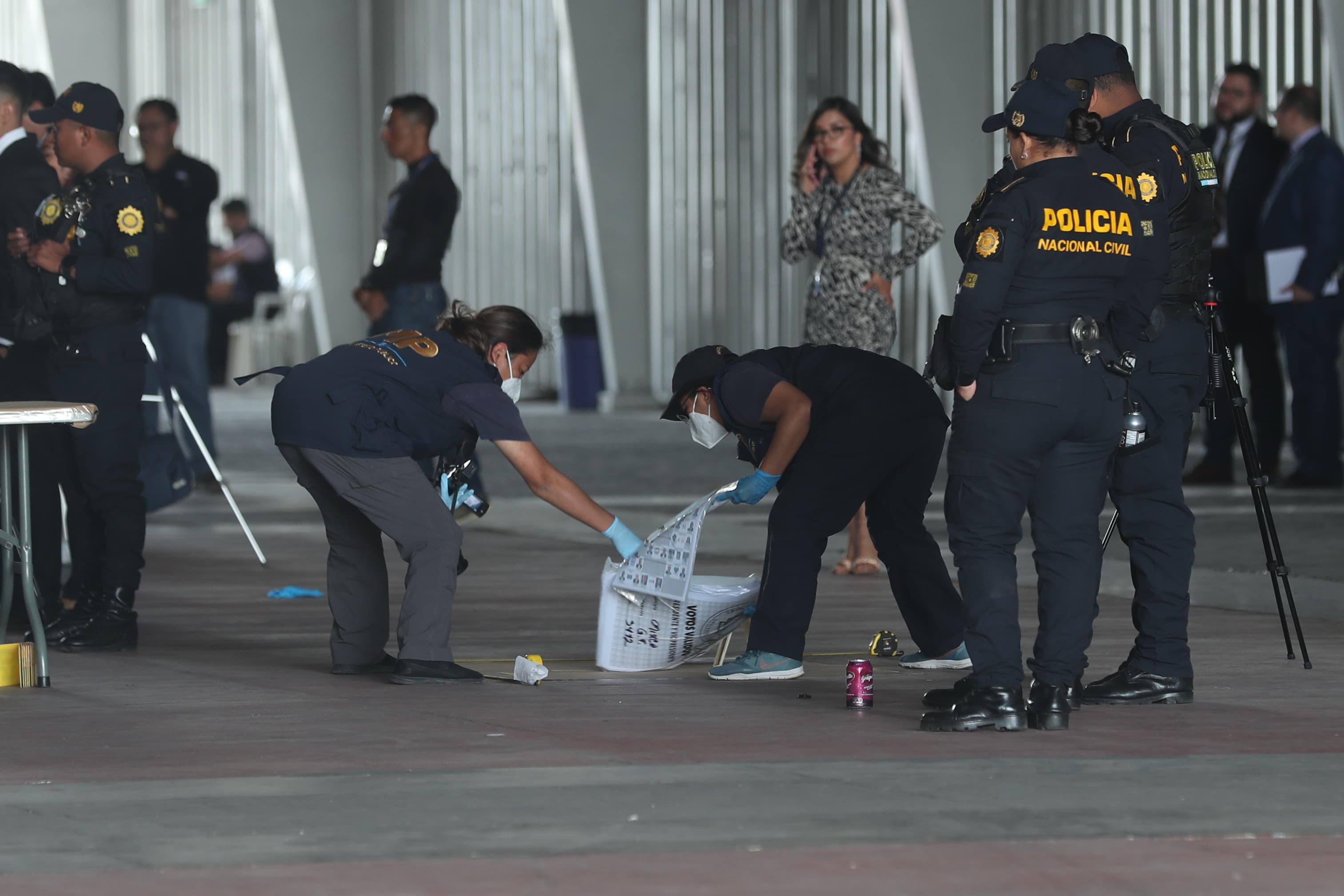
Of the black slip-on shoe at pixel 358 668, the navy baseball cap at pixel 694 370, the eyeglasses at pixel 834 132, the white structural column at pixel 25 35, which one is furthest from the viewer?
the white structural column at pixel 25 35

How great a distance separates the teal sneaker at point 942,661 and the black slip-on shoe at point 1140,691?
0.78 metres

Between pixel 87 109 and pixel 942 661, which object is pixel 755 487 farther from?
pixel 87 109

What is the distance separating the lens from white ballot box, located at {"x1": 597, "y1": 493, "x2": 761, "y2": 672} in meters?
6.43

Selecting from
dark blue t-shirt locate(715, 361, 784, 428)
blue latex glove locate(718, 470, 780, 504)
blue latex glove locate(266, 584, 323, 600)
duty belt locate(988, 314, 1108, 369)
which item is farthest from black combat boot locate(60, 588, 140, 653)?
duty belt locate(988, 314, 1108, 369)

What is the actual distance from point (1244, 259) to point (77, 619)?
7388mm

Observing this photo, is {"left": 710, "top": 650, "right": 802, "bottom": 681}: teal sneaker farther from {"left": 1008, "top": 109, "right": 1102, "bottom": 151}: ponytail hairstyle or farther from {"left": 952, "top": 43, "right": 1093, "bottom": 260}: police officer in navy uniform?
{"left": 1008, "top": 109, "right": 1102, "bottom": 151}: ponytail hairstyle

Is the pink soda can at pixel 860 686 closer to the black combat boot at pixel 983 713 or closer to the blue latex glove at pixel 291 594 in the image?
the black combat boot at pixel 983 713

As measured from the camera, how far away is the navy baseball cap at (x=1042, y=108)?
5410 millimetres

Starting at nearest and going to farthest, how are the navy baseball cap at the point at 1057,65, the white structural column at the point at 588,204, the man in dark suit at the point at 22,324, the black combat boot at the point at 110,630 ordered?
the navy baseball cap at the point at 1057,65 < the black combat boot at the point at 110,630 < the man in dark suit at the point at 22,324 < the white structural column at the point at 588,204

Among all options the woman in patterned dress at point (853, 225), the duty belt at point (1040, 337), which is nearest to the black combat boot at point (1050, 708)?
the duty belt at point (1040, 337)

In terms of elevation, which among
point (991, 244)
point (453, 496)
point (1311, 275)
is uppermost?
point (991, 244)

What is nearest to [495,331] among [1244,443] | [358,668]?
[358,668]

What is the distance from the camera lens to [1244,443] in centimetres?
647

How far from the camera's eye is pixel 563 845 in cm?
418
